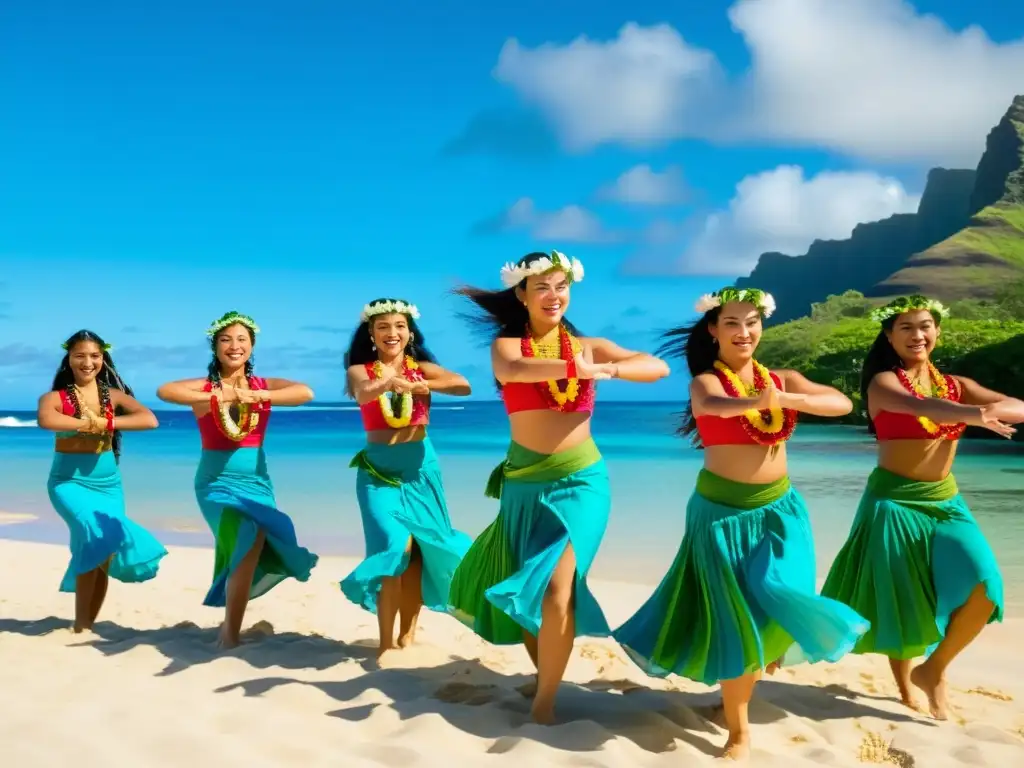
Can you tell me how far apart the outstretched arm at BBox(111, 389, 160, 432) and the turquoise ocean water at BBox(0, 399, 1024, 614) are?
4493 millimetres

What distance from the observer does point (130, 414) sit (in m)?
6.09

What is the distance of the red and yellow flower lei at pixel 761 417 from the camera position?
386 centimetres

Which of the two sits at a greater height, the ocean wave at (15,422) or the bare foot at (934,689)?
the bare foot at (934,689)

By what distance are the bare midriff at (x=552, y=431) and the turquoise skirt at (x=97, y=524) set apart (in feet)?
9.16

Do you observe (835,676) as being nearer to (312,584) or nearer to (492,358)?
(492,358)

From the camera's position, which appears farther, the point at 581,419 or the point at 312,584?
the point at 312,584

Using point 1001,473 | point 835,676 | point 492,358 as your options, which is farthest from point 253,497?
point 1001,473

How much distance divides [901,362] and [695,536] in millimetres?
1443

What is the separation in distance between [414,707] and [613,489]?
43.2 ft

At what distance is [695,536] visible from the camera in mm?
3945

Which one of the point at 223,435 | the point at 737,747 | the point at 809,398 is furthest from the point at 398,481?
the point at 809,398

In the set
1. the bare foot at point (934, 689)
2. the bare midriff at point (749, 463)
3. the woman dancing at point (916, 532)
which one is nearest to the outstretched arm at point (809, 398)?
the bare midriff at point (749, 463)

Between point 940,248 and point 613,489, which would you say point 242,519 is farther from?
point 940,248

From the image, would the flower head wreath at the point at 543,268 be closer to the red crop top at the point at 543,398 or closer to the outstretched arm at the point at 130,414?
the red crop top at the point at 543,398
